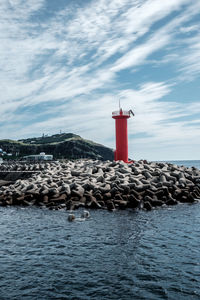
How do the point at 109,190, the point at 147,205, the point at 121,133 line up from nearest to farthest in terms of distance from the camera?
the point at 147,205, the point at 109,190, the point at 121,133

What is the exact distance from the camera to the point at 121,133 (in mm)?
27234

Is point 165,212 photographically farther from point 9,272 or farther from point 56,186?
point 9,272

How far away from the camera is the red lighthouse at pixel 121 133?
2723 cm

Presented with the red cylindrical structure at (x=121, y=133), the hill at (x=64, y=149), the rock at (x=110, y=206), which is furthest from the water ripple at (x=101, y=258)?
the hill at (x=64, y=149)

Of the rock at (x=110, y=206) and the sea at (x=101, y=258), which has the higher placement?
the rock at (x=110, y=206)

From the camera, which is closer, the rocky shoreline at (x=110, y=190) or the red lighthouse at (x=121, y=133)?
the rocky shoreline at (x=110, y=190)

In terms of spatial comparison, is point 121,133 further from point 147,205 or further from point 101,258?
point 101,258

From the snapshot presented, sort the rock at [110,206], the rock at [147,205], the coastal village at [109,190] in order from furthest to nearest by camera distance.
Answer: the coastal village at [109,190] < the rock at [147,205] < the rock at [110,206]

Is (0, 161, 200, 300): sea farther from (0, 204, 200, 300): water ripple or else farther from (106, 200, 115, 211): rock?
(106, 200, 115, 211): rock

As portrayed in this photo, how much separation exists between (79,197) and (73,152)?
382ft

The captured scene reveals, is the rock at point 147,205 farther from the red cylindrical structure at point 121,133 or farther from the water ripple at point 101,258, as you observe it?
the red cylindrical structure at point 121,133

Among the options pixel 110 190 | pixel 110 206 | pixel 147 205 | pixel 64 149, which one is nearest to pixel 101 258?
pixel 110 206

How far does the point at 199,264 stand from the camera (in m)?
7.79

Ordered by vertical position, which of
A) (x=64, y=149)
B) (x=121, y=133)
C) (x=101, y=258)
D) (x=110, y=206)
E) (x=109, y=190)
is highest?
(x=64, y=149)
